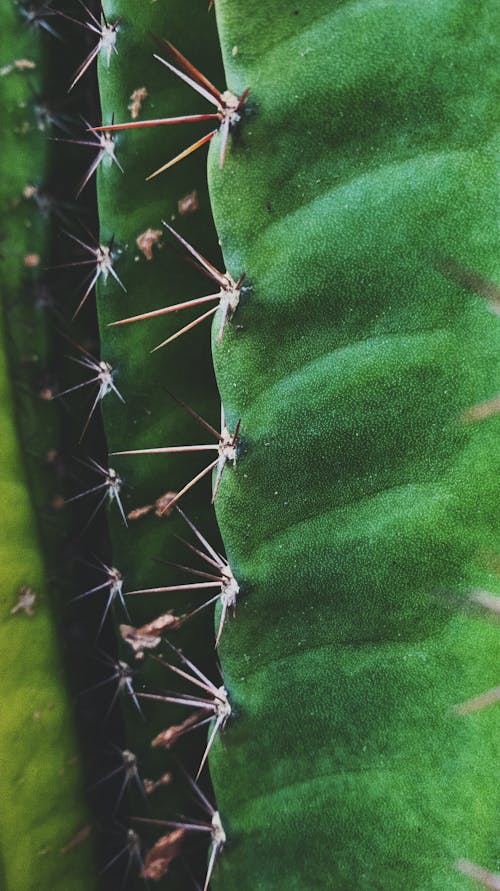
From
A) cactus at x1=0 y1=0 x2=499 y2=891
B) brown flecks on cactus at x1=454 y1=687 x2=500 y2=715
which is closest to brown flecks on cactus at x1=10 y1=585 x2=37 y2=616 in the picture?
cactus at x1=0 y1=0 x2=499 y2=891

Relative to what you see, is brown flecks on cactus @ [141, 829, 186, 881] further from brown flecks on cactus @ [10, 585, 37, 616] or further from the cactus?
brown flecks on cactus @ [10, 585, 37, 616]

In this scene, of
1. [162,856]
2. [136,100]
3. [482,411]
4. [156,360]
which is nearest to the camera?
[482,411]

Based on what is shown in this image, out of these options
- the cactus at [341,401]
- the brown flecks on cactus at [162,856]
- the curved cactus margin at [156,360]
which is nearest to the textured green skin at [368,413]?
the cactus at [341,401]

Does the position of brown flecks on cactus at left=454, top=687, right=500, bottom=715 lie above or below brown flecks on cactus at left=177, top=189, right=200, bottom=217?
below

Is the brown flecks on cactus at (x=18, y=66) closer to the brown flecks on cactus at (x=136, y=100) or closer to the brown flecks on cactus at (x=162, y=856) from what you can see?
the brown flecks on cactus at (x=136, y=100)

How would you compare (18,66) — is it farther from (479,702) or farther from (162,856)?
(162,856)

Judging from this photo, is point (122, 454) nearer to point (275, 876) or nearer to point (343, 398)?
point (343, 398)

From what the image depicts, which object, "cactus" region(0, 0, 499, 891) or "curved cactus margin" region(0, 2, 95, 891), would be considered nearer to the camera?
"cactus" region(0, 0, 499, 891)

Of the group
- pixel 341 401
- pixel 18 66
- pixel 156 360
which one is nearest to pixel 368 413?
pixel 341 401
